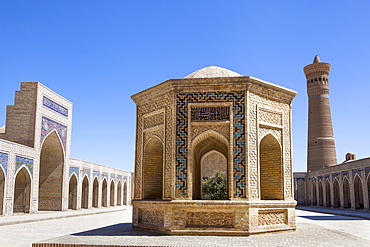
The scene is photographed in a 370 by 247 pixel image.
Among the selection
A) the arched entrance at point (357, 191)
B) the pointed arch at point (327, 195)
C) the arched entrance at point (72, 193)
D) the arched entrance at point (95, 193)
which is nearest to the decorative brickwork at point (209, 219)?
the arched entrance at point (72, 193)

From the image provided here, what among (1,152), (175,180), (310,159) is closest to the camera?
(175,180)

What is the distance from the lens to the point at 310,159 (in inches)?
1276

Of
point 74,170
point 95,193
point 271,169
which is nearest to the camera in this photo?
point 271,169

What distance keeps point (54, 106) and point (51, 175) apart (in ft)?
11.5

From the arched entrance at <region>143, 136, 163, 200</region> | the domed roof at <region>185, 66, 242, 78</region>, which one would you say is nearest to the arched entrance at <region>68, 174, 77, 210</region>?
the arched entrance at <region>143, 136, 163, 200</region>

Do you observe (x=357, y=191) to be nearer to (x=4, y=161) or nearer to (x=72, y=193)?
(x=72, y=193)

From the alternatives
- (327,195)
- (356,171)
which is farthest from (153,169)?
(327,195)

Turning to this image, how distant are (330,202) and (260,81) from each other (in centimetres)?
2225

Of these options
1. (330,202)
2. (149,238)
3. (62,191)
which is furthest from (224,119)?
(330,202)

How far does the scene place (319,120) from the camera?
31484 millimetres

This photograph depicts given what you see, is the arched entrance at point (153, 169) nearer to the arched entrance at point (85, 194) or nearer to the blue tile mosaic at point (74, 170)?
the blue tile mosaic at point (74, 170)

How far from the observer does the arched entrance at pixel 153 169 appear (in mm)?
9117

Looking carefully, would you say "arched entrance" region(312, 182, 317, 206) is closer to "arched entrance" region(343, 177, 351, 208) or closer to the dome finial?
"arched entrance" region(343, 177, 351, 208)

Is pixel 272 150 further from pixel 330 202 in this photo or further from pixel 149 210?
pixel 330 202
